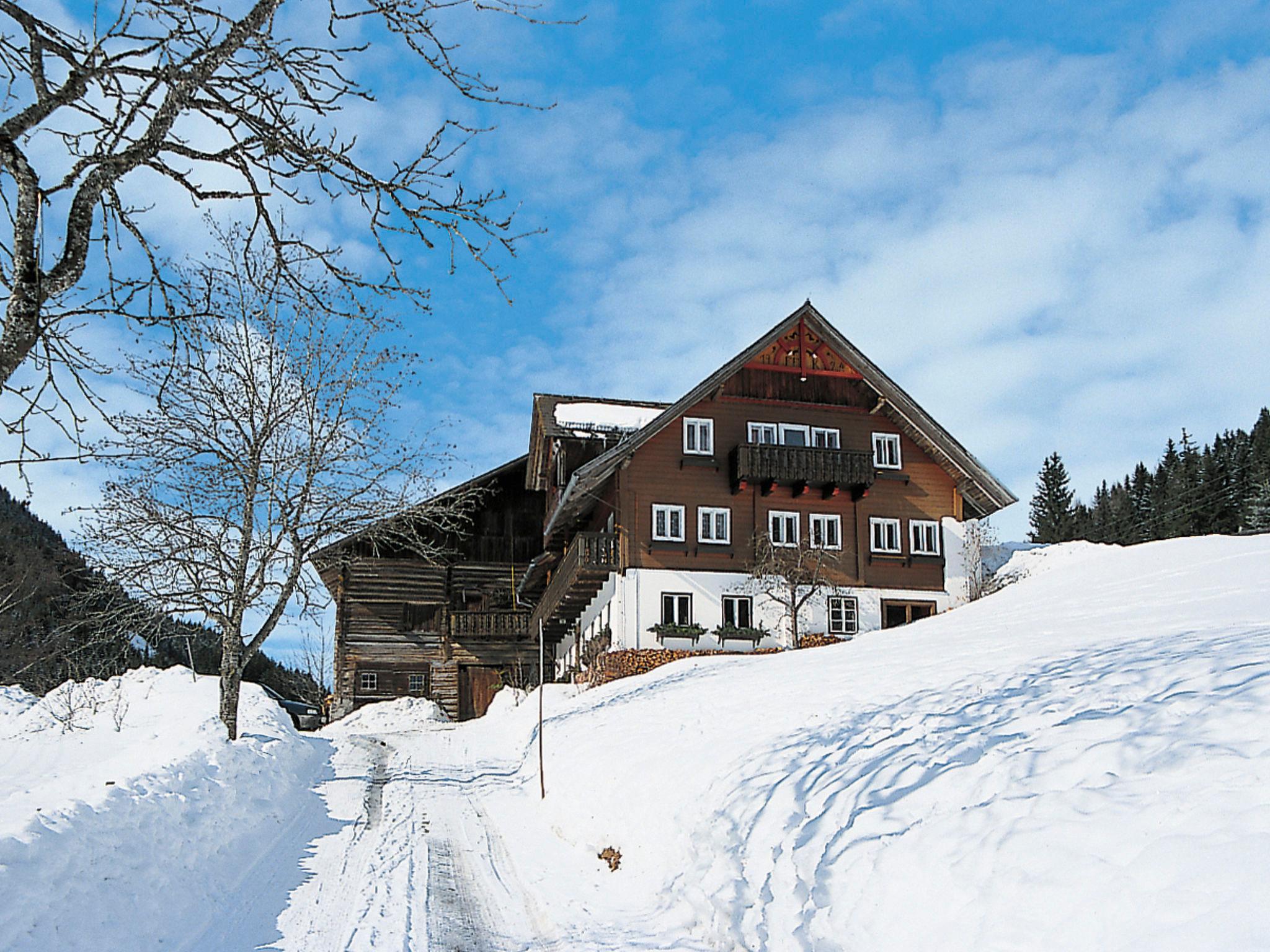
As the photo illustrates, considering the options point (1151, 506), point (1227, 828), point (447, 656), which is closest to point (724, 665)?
point (1227, 828)

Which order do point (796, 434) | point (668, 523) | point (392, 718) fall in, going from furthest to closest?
point (392, 718) → point (796, 434) → point (668, 523)

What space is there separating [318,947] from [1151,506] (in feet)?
262

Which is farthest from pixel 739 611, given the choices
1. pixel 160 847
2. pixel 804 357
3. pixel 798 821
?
pixel 798 821

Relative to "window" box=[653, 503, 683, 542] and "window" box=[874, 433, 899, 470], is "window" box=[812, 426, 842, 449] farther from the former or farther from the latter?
"window" box=[653, 503, 683, 542]

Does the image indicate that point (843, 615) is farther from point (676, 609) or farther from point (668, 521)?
point (668, 521)

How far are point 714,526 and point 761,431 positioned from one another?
12.3ft

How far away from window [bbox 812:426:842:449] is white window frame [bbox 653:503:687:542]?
550 centimetres

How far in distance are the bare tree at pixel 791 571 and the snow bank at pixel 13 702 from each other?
2126 centimetres

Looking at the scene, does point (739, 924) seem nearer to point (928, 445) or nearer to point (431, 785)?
point (431, 785)

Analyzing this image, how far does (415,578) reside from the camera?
131ft

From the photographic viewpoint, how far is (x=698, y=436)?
32344mm

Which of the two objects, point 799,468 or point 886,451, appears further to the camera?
point 886,451

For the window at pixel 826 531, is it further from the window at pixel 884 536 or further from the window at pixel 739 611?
the window at pixel 739 611

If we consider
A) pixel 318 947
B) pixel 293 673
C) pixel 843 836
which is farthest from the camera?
pixel 293 673
